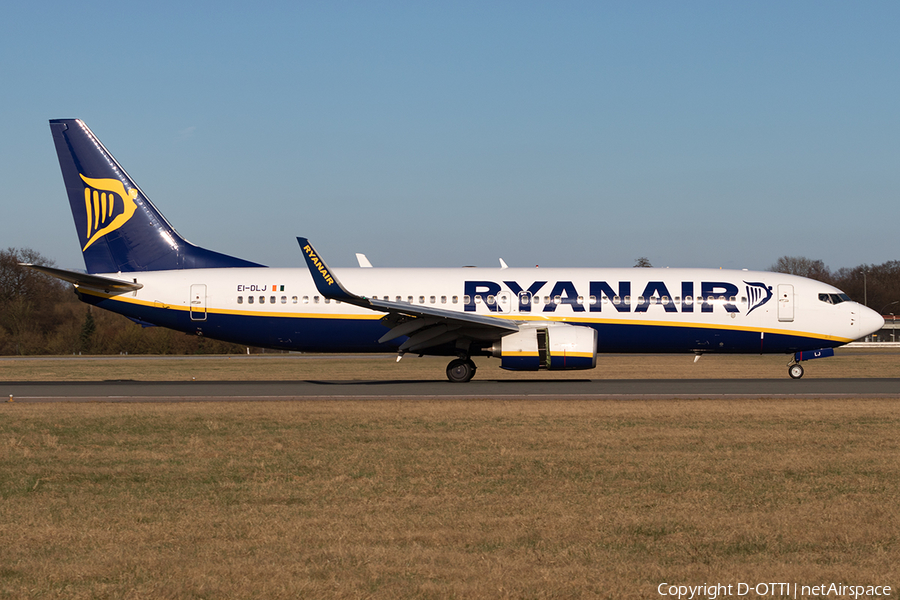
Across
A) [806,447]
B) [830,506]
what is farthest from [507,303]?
[830,506]

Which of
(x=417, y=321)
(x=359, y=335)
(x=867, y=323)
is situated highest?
(x=417, y=321)

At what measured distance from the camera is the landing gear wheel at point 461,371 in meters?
27.3

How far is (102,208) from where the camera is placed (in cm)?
2972

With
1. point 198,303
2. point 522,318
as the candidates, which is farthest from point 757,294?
point 198,303

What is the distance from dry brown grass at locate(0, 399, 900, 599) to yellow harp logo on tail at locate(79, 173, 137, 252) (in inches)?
595

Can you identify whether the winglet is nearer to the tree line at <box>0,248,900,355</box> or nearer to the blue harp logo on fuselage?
the blue harp logo on fuselage

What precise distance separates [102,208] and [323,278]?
33.6 feet

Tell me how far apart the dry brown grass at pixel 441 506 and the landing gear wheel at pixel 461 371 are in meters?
11.2

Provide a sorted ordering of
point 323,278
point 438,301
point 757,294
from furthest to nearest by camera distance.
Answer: point 438,301 → point 757,294 → point 323,278

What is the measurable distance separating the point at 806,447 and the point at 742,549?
627 cm

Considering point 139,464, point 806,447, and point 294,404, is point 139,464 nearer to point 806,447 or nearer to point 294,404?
point 294,404

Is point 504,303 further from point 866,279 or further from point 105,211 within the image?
point 866,279

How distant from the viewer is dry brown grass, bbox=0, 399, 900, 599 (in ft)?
21.0

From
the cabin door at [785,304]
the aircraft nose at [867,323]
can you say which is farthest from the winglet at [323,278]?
the aircraft nose at [867,323]
